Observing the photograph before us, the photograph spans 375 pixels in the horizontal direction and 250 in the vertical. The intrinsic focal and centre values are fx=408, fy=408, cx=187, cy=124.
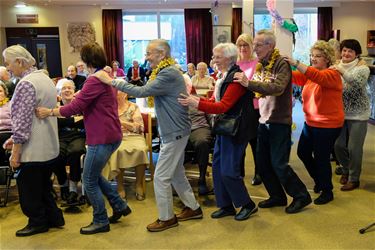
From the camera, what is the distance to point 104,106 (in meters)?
2.69

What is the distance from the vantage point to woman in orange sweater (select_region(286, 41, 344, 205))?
3193mm

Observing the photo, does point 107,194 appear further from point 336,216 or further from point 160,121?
point 336,216

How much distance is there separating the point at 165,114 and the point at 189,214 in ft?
2.81

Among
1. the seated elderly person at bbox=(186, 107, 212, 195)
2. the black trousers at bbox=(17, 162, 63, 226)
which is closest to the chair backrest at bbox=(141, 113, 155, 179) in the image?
the seated elderly person at bbox=(186, 107, 212, 195)

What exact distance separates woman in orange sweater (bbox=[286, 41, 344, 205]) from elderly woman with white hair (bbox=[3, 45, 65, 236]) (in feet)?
6.37

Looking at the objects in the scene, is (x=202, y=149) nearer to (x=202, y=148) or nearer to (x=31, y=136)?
(x=202, y=148)

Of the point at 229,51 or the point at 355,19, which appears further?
the point at 355,19

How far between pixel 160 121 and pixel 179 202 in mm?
1051

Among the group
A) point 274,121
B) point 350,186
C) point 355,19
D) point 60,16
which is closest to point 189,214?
point 274,121

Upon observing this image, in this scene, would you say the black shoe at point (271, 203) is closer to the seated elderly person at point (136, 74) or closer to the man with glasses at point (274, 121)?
the man with glasses at point (274, 121)

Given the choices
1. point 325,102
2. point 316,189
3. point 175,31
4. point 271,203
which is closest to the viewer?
point 325,102

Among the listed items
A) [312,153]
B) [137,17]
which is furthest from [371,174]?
[137,17]

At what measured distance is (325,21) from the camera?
40.4 feet

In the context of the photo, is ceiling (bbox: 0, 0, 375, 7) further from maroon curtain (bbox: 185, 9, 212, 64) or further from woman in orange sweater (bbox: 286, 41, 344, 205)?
woman in orange sweater (bbox: 286, 41, 344, 205)
